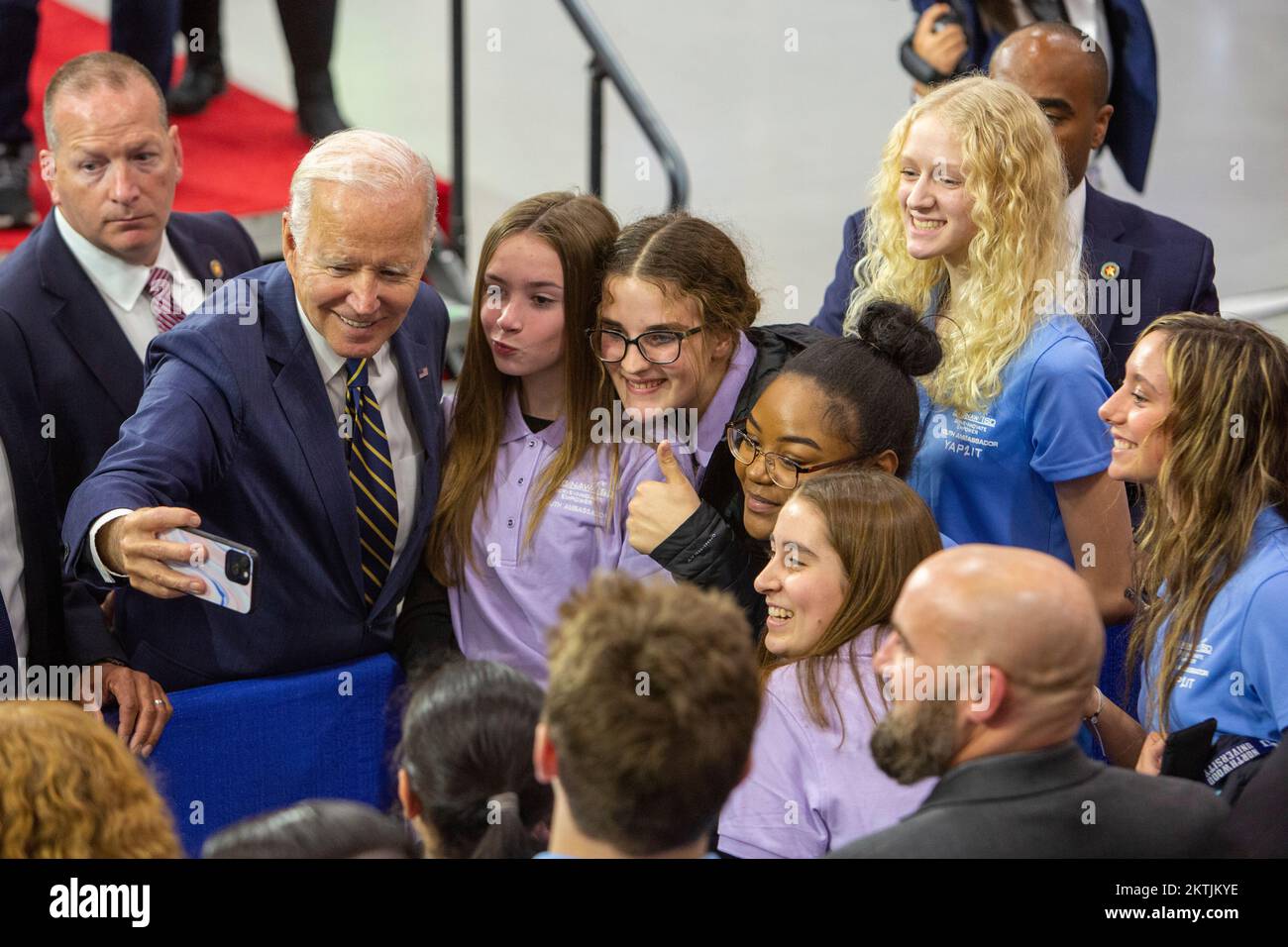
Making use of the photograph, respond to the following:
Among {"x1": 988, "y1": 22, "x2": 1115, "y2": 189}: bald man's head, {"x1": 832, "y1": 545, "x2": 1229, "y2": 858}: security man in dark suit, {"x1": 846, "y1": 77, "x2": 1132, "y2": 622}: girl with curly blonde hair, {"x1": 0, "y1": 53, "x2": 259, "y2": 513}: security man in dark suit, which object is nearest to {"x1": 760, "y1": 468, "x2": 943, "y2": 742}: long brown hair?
{"x1": 832, "y1": 545, "x2": 1229, "y2": 858}: security man in dark suit

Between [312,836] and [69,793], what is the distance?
0.30m

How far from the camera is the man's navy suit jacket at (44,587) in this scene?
2.99m

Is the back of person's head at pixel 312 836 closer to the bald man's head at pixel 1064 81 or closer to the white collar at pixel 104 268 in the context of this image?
the white collar at pixel 104 268

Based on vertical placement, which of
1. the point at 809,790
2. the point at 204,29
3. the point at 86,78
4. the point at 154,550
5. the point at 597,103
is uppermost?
the point at 204,29

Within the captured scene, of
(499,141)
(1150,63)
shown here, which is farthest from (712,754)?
(499,141)

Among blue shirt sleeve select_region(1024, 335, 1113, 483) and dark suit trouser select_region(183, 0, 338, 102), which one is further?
dark suit trouser select_region(183, 0, 338, 102)

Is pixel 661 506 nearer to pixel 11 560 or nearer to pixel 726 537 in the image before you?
pixel 726 537

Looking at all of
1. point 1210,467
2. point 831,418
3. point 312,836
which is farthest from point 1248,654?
point 312,836

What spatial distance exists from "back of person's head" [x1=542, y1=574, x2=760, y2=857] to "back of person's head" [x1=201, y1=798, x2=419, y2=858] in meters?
0.25

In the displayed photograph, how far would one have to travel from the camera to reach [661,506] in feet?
9.67

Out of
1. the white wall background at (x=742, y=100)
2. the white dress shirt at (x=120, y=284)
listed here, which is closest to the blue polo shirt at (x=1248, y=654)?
the white dress shirt at (x=120, y=284)

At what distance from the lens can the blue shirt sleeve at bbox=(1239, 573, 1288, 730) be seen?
2.44 meters

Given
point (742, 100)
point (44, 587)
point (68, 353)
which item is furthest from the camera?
point (742, 100)

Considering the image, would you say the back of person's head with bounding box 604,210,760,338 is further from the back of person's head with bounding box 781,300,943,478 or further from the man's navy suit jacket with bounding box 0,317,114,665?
the man's navy suit jacket with bounding box 0,317,114,665
